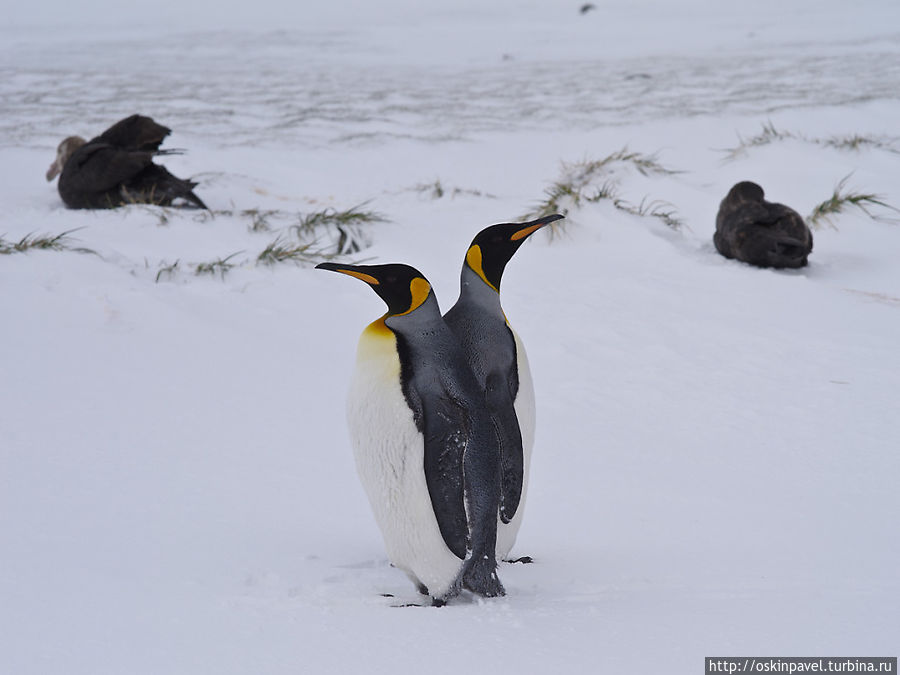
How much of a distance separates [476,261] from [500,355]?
0.24 meters

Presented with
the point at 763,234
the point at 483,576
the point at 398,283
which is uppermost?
the point at 398,283

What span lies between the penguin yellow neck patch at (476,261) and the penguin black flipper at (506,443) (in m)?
0.24

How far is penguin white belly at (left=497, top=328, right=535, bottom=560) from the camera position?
211 cm

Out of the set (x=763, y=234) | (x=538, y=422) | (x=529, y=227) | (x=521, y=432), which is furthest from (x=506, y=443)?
(x=763, y=234)

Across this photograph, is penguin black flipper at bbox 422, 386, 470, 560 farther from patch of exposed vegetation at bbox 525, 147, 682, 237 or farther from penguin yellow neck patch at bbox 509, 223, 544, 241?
patch of exposed vegetation at bbox 525, 147, 682, 237

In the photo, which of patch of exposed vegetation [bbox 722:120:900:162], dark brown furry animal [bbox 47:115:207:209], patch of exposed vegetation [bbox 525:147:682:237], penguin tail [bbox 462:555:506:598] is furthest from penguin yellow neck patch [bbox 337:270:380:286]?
patch of exposed vegetation [bbox 722:120:900:162]

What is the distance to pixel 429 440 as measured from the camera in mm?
1950

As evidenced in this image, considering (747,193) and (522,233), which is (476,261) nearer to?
(522,233)

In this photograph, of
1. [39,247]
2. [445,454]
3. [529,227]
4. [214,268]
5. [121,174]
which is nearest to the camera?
[445,454]

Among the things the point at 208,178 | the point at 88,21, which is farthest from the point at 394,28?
the point at 208,178

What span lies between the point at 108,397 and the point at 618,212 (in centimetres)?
344

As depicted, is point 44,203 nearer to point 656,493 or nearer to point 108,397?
point 108,397

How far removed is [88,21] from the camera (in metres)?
24.3

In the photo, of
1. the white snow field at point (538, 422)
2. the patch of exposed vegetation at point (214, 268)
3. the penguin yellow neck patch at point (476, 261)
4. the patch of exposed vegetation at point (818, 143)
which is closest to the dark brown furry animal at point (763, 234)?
the white snow field at point (538, 422)
